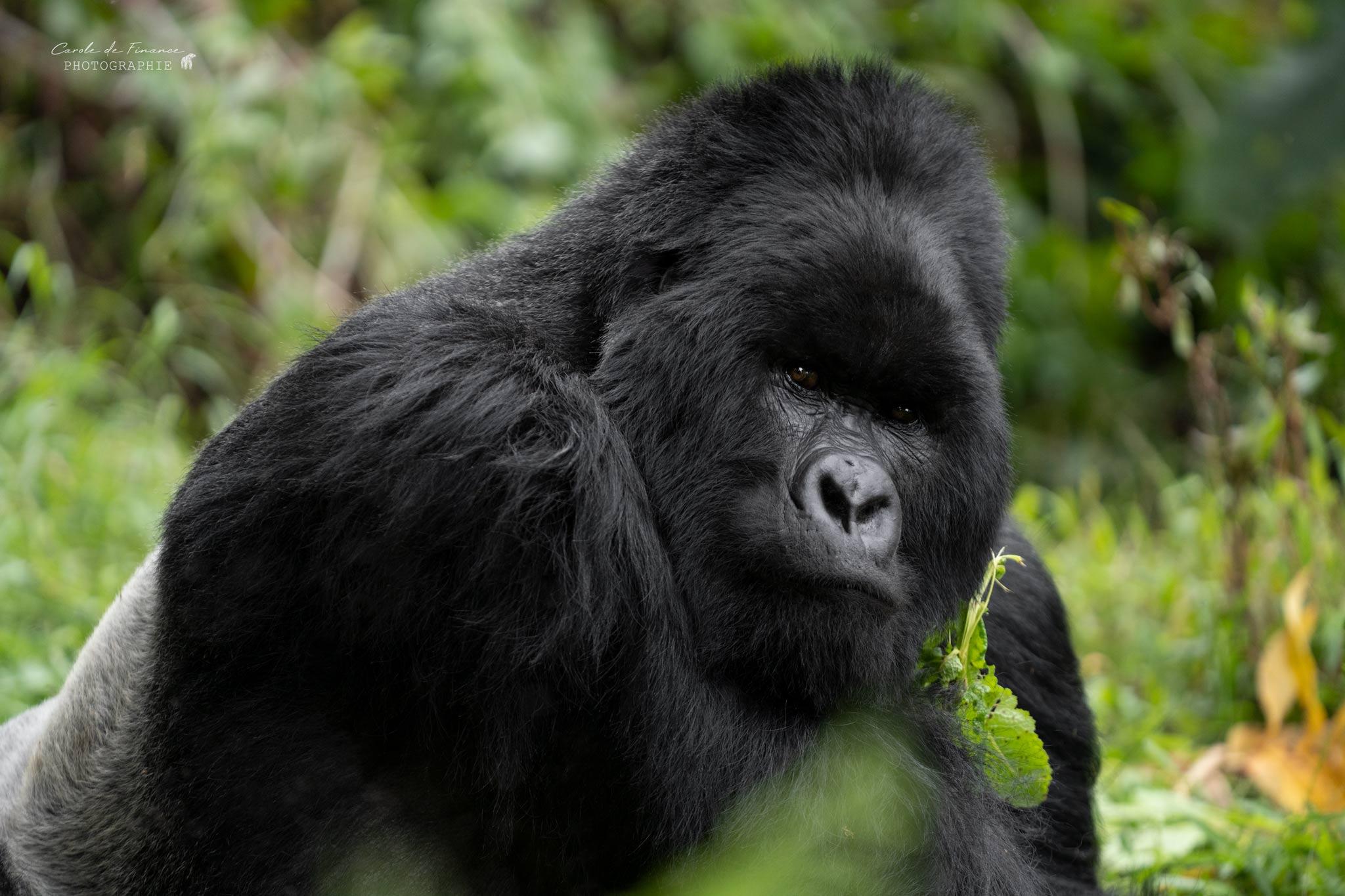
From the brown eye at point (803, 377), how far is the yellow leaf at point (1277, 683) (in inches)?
99.8

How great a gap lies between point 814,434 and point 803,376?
0.42 feet

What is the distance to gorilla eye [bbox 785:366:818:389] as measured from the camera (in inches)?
108

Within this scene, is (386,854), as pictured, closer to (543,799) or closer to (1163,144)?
(543,799)

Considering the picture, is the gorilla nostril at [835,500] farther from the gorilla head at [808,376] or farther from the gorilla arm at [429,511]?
the gorilla arm at [429,511]

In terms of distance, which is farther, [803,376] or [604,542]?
[803,376]

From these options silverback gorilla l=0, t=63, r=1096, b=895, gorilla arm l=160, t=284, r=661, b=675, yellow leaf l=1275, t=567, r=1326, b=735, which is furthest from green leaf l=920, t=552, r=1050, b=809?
yellow leaf l=1275, t=567, r=1326, b=735

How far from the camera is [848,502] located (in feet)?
8.41

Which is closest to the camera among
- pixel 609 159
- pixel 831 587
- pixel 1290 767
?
pixel 831 587

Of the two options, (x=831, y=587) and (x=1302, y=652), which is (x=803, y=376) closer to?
(x=831, y=587)

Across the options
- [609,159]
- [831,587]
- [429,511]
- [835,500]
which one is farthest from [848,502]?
[609,159]

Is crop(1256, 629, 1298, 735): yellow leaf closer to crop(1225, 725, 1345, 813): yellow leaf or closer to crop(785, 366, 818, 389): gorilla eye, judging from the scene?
crop(1225, 725, 1345, 813): yellow leaf

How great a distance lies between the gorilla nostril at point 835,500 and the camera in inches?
101

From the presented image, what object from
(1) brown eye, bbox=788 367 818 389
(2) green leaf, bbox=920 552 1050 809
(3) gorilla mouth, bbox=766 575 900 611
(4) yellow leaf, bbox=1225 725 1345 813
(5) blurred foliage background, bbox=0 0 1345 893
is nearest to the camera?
(3) gorilla mouth, bbox=766 575 900 611

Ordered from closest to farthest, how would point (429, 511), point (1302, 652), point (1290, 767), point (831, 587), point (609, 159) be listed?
point (429, 511) → point (831, 587) → point (609, 159) → point (1290, 767) → point (1302, 652)
